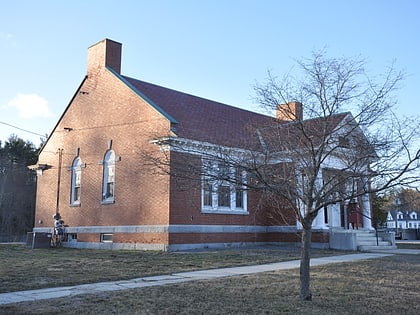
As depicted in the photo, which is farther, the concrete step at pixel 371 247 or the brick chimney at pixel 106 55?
the brick chimney at pixel 106 55

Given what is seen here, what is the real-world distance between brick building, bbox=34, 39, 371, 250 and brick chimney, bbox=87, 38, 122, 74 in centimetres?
6

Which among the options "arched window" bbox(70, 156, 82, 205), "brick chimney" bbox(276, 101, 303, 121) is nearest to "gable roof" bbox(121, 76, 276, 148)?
"arched window" bbox(70, 156, 82, 205)

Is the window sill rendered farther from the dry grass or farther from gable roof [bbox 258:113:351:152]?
gable roof [bbox 258:113:351:152]

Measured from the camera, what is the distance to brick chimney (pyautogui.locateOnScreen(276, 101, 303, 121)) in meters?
8.52

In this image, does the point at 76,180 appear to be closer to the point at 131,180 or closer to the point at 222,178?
the point at 131,180

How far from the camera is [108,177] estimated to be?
24.1 m

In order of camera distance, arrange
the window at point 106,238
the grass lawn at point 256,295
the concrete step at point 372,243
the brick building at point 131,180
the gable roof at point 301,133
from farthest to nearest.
→ the window at point 106,238
the concrete step at point 372,243
the brick building at point 131,180
the gable roof at point 301,133
the grass lawn at point 256,295

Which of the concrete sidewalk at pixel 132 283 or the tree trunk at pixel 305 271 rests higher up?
the tree trunk at pixel 305 271

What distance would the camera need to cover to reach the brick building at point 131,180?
20750mm

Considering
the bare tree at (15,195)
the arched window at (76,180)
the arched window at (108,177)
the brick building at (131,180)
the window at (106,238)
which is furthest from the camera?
the bare tree at (15,195)

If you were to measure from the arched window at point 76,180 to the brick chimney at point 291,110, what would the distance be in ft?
64.1

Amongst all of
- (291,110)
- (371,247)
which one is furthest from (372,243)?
(291,110)

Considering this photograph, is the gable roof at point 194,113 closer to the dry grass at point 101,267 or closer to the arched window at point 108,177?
the arched window at point 108,177

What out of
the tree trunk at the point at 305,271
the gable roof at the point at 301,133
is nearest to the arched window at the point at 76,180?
the gable roof at the point at 301,133
